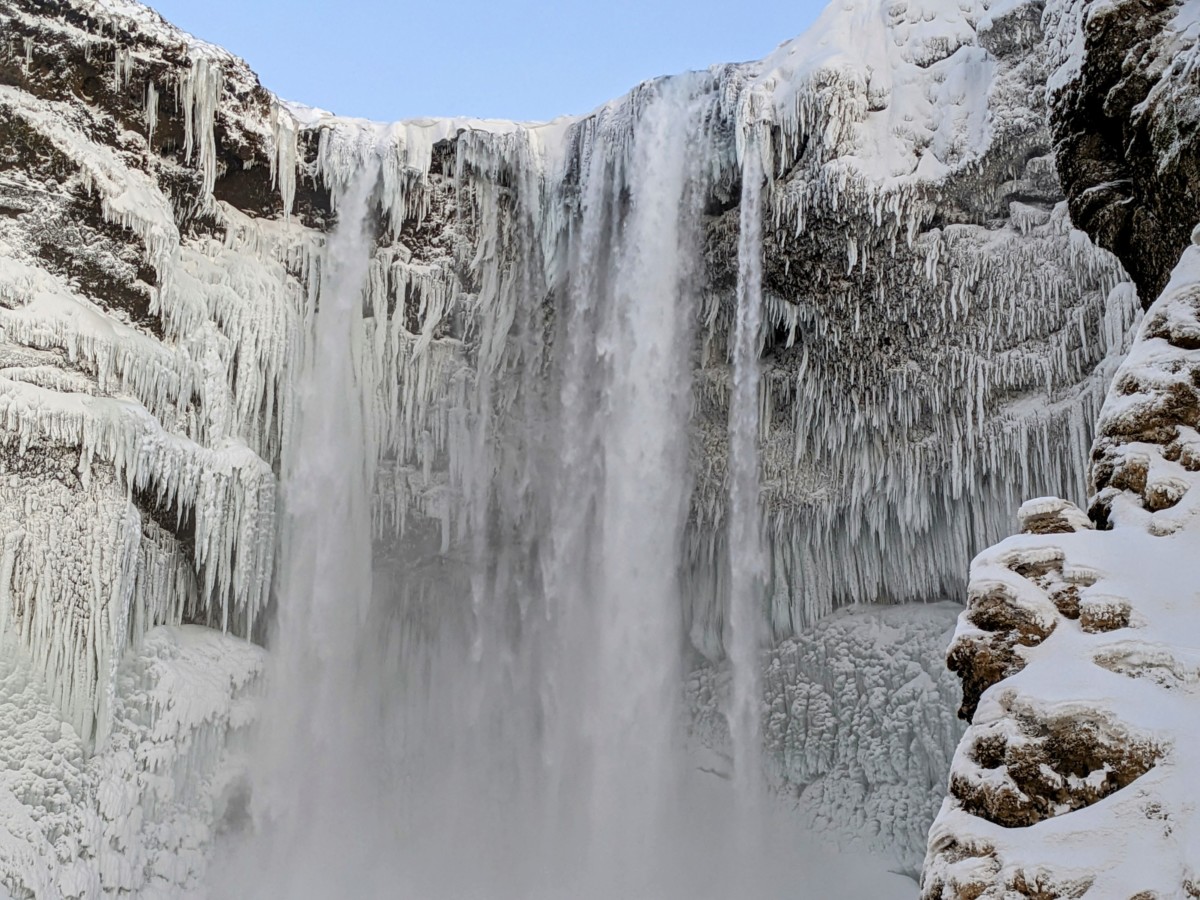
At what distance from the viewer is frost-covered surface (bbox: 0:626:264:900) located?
8984mm

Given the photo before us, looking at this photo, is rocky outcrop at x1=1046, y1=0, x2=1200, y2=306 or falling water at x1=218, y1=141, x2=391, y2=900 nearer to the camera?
rocky outcrop at x1=1046, y1=0, x2=1200, y2=306

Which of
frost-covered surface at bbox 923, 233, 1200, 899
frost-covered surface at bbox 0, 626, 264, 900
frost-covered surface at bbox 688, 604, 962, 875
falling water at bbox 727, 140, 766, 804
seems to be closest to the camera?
frost-covered surface at bbox 923, 233, 1200, 899

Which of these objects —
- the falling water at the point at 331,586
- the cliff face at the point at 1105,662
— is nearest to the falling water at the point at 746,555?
the falling water at the point at 331,586

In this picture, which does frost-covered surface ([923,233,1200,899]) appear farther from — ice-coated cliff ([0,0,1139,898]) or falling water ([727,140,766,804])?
falling water ([727,140,766,804])

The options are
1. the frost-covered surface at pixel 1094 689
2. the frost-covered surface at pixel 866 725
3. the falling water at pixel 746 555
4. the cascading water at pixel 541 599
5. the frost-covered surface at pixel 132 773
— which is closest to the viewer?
the frost-covered surface at pixel 1094 689

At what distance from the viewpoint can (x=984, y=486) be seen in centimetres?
1059

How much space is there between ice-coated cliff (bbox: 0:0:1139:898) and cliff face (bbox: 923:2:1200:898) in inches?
235

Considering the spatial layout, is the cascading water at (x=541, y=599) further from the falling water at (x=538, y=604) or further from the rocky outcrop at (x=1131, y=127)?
the rocky outcrop at (x=1131, y=127)

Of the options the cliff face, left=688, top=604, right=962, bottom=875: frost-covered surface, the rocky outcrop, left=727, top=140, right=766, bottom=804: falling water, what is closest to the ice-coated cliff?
left=688, top=604, right=962, bottom=875: frost-covered surface

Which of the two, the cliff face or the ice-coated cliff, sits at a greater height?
the ice-coated cliff

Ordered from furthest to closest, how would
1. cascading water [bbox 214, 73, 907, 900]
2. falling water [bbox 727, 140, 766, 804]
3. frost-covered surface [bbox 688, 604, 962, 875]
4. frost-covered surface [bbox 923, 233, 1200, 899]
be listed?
1. falling water [bbox 727, 140, 766, 804]
2. cascading water [bbox 214, 73, 907, 900]
3. frost-covered surface [bbox 688, 604, 962, 875]
4. frost-covered surface [bbox 923, 233, 1200, 899]

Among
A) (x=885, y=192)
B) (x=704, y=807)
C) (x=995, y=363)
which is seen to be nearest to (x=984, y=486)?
(x=995, y=363)

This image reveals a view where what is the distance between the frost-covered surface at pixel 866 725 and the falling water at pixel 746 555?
0.70 ft

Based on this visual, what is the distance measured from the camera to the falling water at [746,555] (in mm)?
11414
